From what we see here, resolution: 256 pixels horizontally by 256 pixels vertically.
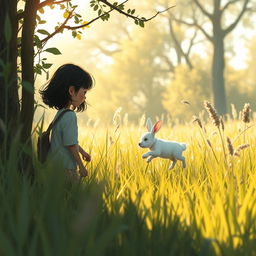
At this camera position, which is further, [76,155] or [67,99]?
[67,99]

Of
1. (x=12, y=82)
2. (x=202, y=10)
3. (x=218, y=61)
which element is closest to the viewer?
(x=12, y=82)

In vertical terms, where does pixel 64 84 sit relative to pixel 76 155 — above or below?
above

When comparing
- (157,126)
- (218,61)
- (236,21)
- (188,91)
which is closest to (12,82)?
(157,126)

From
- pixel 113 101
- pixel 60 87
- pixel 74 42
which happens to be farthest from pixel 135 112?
pixel 60 87

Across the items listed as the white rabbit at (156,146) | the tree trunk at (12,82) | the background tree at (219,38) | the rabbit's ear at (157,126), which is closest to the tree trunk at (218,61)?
the background tree at (219,38)

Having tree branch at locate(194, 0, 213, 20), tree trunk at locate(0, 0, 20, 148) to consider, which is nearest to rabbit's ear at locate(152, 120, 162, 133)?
tree trunk at locate(0, 0, 20, 148)

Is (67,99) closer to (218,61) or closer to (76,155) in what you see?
(76,155)

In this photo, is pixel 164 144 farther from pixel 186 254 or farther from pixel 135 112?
pixel 135 112

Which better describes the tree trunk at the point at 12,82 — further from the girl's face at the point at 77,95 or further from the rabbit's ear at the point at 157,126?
the rabbit's ear at the point at 157,126

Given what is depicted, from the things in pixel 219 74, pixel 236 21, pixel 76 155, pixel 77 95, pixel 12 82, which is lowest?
pixel 76 155

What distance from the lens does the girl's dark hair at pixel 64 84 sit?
386cm

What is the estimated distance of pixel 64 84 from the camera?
12.6 feet

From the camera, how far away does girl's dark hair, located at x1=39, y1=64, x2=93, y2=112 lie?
3.86 meters

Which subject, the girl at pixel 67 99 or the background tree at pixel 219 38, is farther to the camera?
the background tree at pixel 219 38
